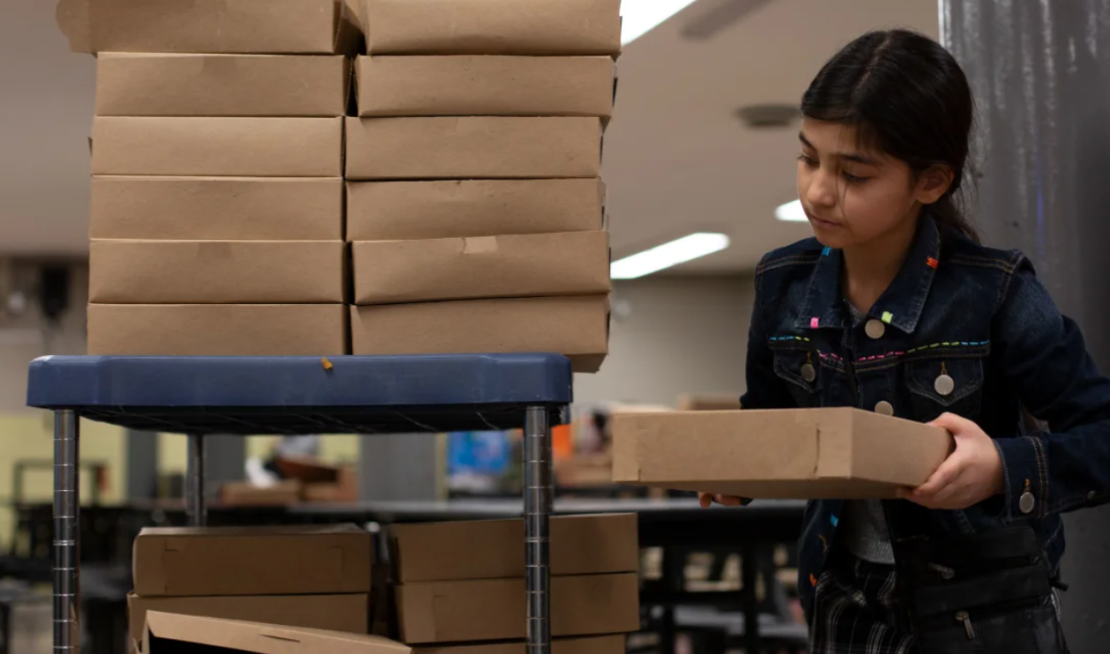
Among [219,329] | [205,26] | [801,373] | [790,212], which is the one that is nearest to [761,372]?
[801,373]

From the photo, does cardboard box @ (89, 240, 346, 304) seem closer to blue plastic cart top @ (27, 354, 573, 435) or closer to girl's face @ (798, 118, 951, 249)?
blue plastic cart top @ (27, 354, 573, 435)

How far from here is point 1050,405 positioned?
1.33 meters

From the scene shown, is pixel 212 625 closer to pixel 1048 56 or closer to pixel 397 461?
pixel 1048 56

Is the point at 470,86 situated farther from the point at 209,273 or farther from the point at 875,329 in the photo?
the point at 875,329

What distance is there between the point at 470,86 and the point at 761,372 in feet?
1.67

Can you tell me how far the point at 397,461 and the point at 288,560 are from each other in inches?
283

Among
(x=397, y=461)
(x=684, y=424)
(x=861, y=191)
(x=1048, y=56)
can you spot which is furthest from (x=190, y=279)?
(x=397, y=461)

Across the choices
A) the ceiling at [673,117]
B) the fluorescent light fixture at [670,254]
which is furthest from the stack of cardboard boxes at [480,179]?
the fluorescent light fixture at [670,254]

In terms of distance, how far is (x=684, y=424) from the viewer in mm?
1172

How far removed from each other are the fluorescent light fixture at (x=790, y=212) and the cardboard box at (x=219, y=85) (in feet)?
23.6

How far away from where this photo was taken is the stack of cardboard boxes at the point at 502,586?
1597mm

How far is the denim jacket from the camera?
50.6 inches

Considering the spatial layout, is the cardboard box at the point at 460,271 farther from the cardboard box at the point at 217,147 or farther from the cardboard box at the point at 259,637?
the cardboard box at the point at 259,637

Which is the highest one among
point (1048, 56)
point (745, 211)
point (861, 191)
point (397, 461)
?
point (745, 211)
